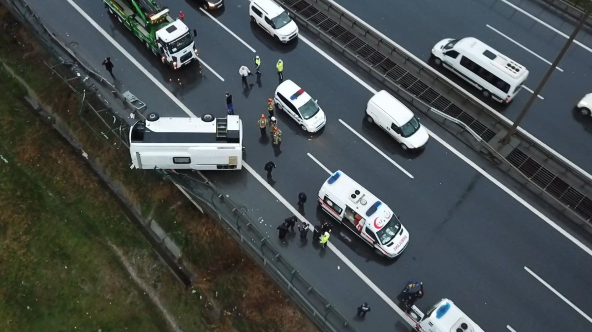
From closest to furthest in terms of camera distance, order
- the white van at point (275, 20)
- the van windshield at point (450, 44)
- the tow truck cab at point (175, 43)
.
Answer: the tow truck cab at point (175, 43), the van windshield at point (450, 44), the white van at point (275, 20)

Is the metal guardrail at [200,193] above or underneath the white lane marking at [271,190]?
underneath

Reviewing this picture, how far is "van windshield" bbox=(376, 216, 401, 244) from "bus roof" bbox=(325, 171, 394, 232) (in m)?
0.34

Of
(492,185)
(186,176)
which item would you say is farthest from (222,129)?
(492,185)

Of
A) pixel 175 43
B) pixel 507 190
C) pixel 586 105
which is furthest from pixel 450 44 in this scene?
pixel 175 43

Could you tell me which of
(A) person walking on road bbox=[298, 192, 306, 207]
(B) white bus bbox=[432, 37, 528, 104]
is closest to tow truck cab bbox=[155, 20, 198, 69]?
(A) person walking on road bbox=[298, 192, 306, 207]

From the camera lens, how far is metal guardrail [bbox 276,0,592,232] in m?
30.9

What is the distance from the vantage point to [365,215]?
27.7 metres

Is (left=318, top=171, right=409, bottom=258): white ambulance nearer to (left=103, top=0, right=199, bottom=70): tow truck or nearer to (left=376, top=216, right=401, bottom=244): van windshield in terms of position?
(left=376, top=216, right=401, bottom=244): van windshield

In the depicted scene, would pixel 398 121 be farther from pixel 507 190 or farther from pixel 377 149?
pixel 507 190

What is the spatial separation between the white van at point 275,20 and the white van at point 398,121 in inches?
341

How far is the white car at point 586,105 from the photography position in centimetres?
3409

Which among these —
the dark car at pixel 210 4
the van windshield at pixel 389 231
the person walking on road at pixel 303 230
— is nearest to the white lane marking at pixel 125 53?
the dark car at pixel 210 4

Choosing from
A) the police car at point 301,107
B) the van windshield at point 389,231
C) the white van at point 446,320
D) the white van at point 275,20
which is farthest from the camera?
the white van at point 275,20

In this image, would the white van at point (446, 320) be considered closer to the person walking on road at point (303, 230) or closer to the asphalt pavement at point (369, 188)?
the asphalt pavement at point (369, 188)
